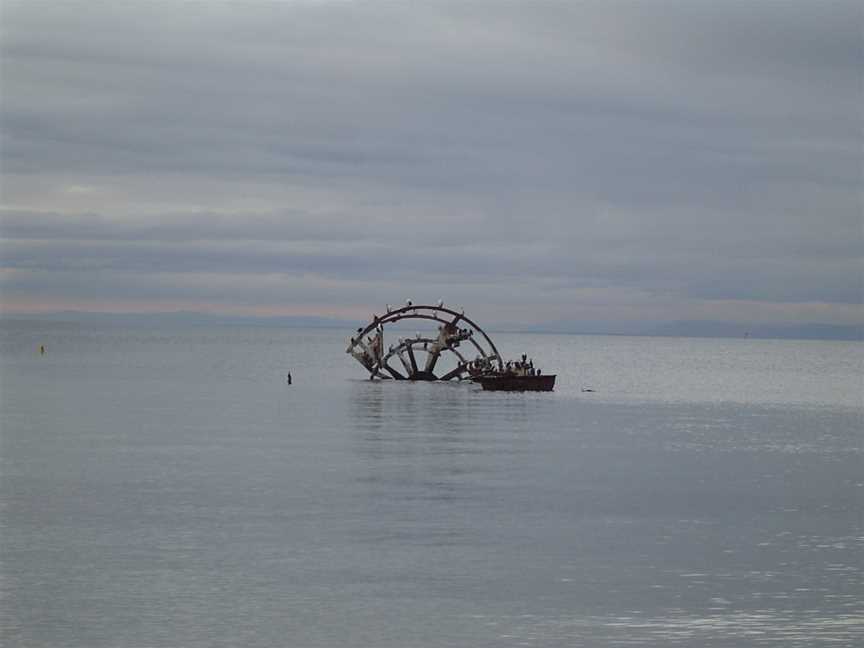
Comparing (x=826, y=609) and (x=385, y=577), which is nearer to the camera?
(x=826, y=609)

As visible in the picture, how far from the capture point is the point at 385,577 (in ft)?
102

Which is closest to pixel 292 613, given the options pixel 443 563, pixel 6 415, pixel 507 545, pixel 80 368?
pixel 443 563

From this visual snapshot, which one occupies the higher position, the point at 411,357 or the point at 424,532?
the point at 411,357

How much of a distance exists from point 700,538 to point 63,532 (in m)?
16.7

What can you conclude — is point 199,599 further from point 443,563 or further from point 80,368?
point 80,368

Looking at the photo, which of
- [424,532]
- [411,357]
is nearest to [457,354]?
[411,357]

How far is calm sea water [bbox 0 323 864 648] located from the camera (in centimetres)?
2716

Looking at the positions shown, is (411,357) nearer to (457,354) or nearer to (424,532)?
(457,354)

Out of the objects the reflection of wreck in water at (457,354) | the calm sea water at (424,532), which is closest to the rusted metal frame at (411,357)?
the reflection of wreck in water at (457,354)

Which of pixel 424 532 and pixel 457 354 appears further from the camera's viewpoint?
pixel 457 354

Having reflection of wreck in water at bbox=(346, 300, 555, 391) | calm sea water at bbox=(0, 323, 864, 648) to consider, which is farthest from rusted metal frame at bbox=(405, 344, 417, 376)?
calm sea water at bbox=(0, 323, 864, 648)

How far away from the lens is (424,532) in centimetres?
3734

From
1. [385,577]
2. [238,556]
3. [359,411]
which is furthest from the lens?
[359,411]

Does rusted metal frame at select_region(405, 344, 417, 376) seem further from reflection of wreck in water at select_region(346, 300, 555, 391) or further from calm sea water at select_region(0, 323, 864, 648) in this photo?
calm sea water at select_region(0, 323, 864, 648)
